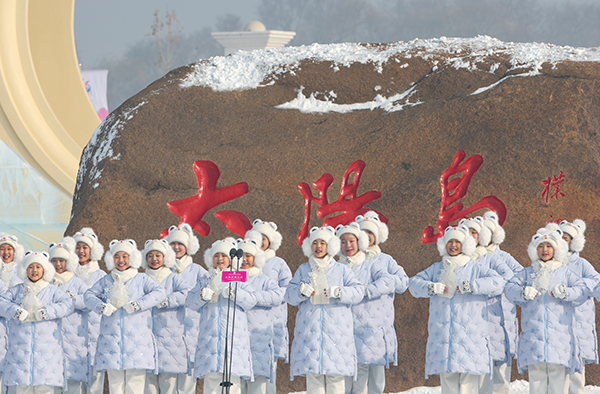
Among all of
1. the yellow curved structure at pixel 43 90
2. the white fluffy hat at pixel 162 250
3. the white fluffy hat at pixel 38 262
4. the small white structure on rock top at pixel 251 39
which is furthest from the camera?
the small white structure on rock top at pixel 251 39

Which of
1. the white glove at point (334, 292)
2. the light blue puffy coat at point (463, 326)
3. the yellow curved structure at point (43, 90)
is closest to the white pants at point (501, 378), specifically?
the light blue puffy coat at point (463, 326)

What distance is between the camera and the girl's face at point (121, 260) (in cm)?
667

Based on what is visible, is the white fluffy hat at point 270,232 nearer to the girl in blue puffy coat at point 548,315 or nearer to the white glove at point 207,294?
the white glove at point 207,294

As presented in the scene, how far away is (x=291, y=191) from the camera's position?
8625 mm

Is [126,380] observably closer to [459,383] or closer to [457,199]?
[459,383]

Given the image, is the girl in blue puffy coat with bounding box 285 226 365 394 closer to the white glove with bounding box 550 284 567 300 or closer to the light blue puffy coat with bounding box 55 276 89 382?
the white glove with bounding box 550 284 567 300

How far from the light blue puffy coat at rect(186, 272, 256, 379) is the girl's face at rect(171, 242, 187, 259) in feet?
3.16

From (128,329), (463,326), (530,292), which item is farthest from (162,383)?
(530,292)

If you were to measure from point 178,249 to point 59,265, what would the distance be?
1.03 metres

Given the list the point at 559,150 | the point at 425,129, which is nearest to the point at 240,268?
the point at 425,129

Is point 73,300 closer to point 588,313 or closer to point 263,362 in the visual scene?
point 263,362

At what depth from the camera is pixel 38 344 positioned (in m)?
6.50

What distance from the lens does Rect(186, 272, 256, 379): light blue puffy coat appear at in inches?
249

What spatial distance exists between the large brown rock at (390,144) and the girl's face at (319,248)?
1.68m
